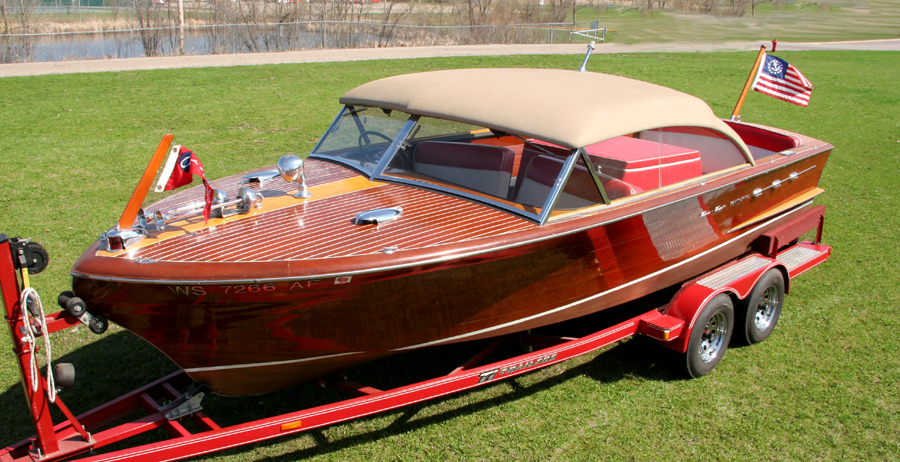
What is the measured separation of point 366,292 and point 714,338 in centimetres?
242

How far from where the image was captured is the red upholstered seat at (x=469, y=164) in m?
3.84

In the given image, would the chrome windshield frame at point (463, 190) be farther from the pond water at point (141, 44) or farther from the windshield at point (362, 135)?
the pond water at point (141, 44)

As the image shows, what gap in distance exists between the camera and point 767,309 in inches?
173

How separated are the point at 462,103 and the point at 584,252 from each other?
122 cm

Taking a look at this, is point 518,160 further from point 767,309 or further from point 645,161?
point 767,309

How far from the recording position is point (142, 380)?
388 cm

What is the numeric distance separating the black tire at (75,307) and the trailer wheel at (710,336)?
10.7 ft

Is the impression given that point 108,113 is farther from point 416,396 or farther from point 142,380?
point 416,396

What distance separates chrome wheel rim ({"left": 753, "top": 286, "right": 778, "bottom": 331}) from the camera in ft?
14.3

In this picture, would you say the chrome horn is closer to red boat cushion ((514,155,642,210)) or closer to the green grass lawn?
the green grass lawn

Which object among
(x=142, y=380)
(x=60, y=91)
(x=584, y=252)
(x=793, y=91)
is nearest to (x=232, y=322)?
(x=142, y=380)

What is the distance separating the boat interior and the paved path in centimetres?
1255

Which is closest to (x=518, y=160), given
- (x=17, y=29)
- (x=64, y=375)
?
(x=64, y=375)

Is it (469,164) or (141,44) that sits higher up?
(141,44)
